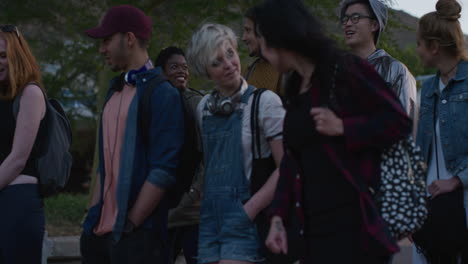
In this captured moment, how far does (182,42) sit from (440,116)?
19.2 ft

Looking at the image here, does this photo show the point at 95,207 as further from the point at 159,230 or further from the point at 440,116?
the point at 440,116

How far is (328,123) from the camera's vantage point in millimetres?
2963

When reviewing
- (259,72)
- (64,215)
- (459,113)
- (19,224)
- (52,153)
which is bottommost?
(64,215)

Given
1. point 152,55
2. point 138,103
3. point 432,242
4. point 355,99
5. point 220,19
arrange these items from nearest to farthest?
1. point 355,99
2. point 138,103
3. point 432,242
4. point 220,19
5. point 152,55

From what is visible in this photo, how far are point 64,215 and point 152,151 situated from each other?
24.0 ft

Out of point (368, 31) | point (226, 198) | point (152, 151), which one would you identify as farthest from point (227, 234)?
point (368, 31)

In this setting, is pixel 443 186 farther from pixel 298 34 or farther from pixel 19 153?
pixel 19 153

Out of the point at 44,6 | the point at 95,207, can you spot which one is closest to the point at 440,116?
the point at 95,207

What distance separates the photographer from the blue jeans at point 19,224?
4.34m

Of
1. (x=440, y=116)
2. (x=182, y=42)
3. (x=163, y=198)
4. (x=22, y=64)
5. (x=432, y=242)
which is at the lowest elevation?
(x=432, y=242)

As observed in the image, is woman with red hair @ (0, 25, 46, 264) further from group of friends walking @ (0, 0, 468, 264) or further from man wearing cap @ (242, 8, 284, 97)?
A: man wearing cap @ (242, 8, 284, 97)

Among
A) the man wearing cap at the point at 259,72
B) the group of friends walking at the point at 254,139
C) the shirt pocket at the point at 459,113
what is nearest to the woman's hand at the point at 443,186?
the group of friends walking at the point at 254,139

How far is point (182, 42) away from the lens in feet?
32.5

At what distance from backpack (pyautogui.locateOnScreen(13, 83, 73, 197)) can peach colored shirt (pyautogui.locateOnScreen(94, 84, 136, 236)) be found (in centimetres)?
50
